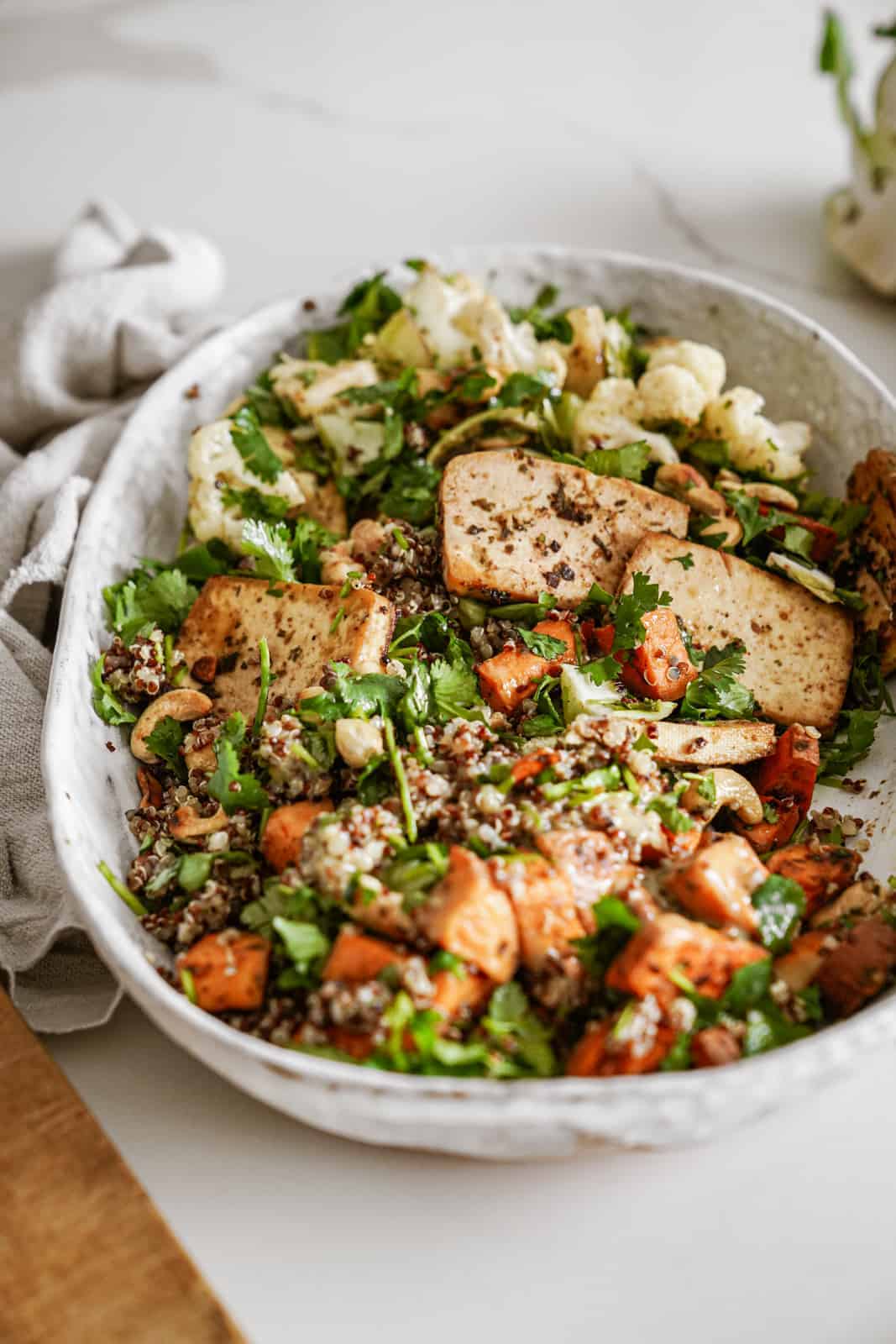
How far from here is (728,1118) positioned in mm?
1548

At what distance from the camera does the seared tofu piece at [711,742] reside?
2.00m

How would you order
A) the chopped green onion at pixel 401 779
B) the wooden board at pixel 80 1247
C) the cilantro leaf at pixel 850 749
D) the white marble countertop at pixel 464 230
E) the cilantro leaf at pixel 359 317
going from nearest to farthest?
the wooden board at pixel 80 1247 < the white marble countertop at pixel 464 230 < the chopped green onion at pixel 401 779 < the cilantro leaf at pixel 850 749 < the cilantro leaf at pixel 359 317

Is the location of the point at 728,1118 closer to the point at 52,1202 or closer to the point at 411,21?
the point at 52,1202

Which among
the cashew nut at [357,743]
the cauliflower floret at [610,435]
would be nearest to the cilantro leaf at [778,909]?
the cashew nut at [357,743]

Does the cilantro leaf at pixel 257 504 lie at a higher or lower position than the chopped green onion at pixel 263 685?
A: higher

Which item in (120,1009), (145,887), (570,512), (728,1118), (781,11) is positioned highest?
(781,11)

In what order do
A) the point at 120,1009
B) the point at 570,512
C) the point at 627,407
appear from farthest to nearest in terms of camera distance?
the point at 627,407 → the point at 570,512 → the point at 120,1009

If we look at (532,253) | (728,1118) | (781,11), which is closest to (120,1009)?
(728,1118)

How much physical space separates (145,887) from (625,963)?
0.79 m

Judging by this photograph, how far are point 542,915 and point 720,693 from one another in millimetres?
657

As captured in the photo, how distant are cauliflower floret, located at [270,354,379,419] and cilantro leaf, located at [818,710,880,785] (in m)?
1.19

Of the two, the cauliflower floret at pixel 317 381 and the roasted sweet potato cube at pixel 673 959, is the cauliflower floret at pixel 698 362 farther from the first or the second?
the roasted sweet potato cube at pixel 673 959

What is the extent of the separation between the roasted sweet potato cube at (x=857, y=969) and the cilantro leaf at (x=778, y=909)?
0.08 m

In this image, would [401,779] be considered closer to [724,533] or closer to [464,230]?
[724,533]
